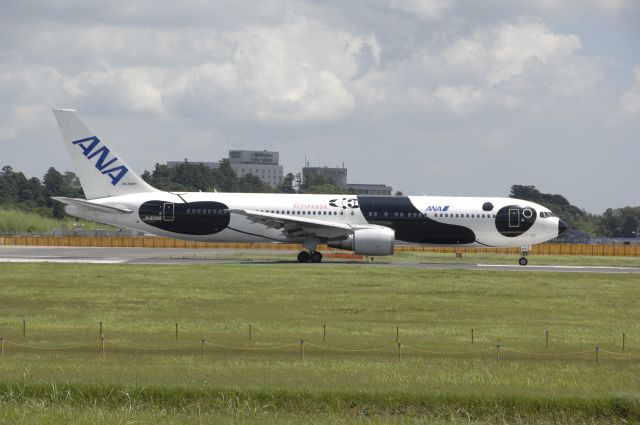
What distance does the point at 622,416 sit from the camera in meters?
20.5

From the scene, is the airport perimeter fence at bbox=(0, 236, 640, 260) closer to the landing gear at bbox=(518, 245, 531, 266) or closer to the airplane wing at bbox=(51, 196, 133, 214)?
the landing gear at bbox=(518, 245, 531, 266)

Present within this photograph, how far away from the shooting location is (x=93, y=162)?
215ft

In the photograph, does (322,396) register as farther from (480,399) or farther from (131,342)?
(131,342)

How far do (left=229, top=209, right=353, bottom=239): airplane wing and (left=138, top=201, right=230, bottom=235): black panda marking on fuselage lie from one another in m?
1.11

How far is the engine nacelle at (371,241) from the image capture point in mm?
62188

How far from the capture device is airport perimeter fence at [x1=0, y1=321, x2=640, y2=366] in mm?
27831

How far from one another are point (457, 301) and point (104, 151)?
3148cm

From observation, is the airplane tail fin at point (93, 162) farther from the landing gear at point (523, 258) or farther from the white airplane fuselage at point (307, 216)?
the landing gear at point (523, 258)

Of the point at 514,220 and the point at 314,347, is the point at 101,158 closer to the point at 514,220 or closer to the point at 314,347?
the point at 514,220

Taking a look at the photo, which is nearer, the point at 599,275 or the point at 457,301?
the point at 457,301

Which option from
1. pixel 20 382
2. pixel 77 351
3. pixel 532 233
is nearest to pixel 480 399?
pixel 20 382

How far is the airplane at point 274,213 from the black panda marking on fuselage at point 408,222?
0.07m

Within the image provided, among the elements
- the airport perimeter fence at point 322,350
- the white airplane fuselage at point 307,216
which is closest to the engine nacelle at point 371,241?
the white airplane fuselage at point 307,216

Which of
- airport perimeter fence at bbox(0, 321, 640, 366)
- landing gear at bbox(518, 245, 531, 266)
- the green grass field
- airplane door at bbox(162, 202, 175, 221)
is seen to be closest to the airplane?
airplane door at bbox(162, 202, 175, 221)
